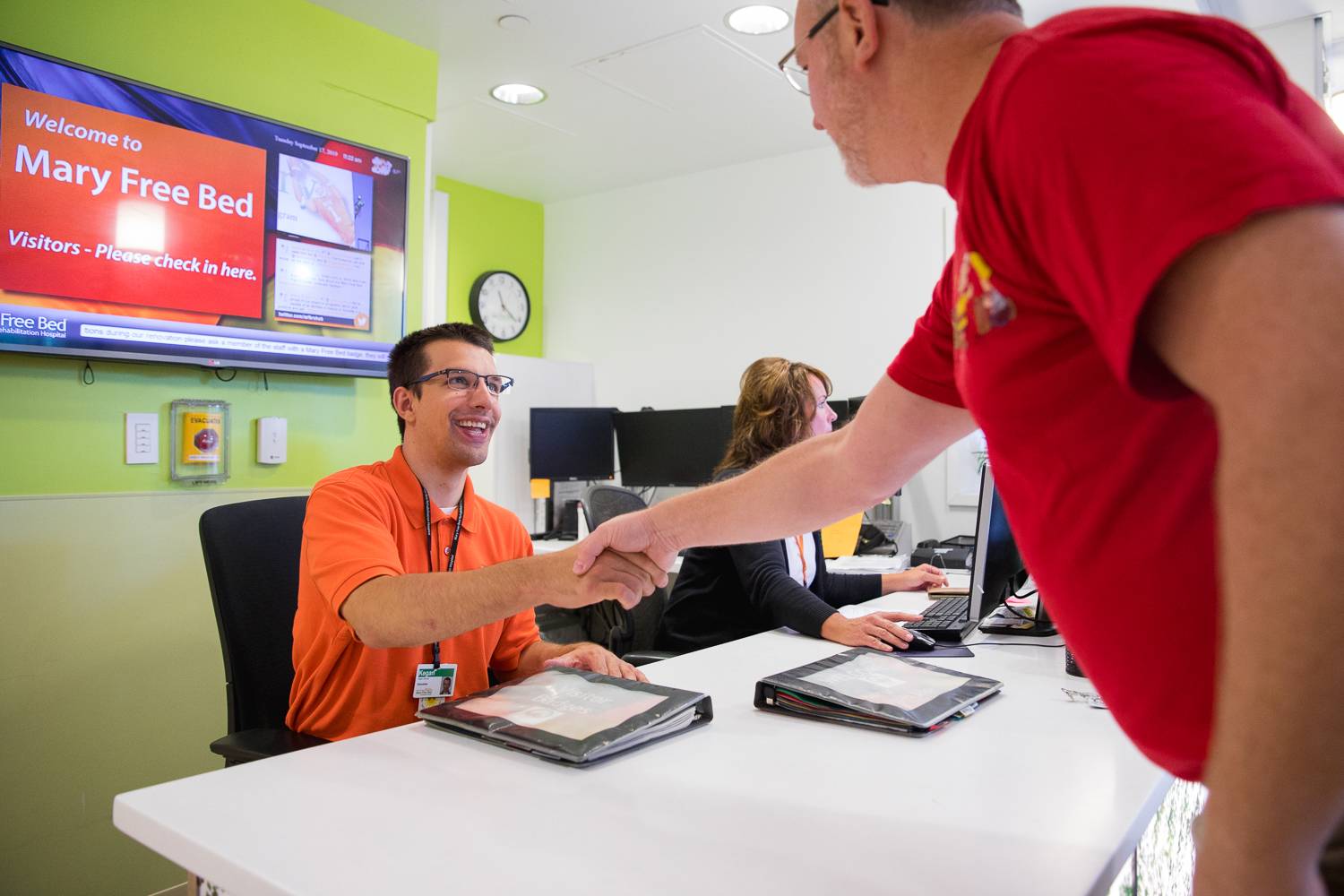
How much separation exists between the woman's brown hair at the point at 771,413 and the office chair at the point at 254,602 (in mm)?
1236

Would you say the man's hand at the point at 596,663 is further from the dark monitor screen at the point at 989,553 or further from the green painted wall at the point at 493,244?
the green painted wall at the point at 493,244

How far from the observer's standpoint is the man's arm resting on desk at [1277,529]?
17.1 inches

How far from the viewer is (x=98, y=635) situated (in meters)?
2.60

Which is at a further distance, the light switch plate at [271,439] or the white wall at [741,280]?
the white wall at [741,280]

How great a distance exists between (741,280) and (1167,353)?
192 inches

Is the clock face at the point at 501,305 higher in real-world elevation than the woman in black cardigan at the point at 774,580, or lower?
higher

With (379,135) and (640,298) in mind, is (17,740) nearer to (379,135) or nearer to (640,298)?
(379,135)

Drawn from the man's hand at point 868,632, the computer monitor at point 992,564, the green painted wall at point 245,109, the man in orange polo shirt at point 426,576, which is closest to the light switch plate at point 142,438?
the green painted wall at point 245,109

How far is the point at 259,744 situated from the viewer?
1.54 metres

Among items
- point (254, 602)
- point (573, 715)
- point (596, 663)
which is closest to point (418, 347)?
point (254, 602)

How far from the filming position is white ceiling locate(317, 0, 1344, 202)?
11.5 feet

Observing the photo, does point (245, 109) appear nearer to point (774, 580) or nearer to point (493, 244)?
point (774, 580)

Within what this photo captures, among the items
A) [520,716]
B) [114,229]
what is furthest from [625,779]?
[114,229]

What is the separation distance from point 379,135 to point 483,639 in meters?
2.32
